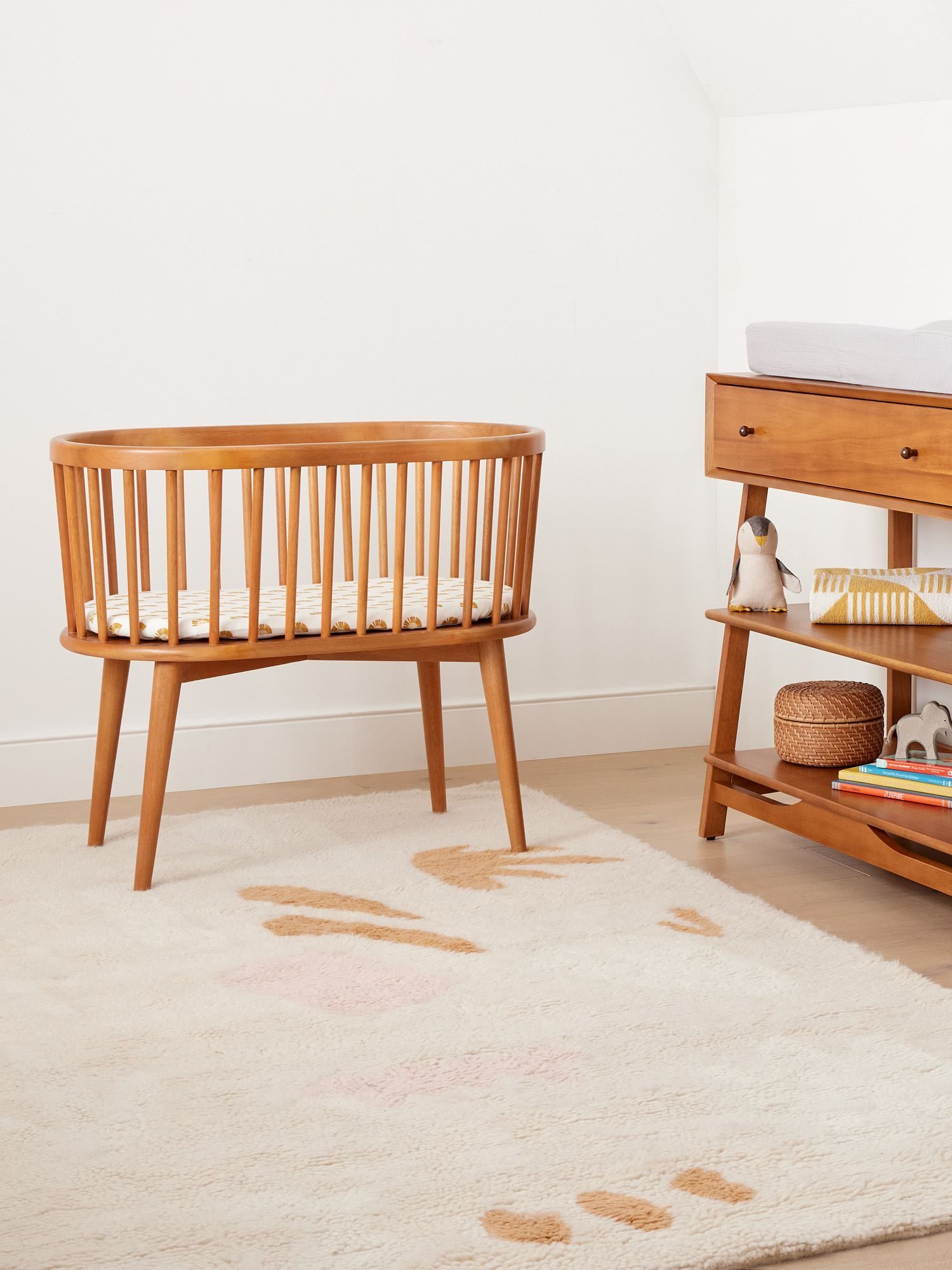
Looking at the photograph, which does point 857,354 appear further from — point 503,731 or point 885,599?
point 503,731

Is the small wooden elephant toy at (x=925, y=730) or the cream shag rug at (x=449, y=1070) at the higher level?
the small wooden elephant toy at (x=925, y=730)

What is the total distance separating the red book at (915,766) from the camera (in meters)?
2.11

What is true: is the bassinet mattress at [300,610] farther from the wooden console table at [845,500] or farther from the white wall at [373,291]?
the white wall at [373,291]

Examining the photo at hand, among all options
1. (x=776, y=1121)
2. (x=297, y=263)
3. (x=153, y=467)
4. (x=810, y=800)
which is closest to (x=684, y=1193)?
(x=776, y=1121)

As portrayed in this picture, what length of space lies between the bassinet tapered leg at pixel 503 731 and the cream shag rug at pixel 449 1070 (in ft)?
0.19

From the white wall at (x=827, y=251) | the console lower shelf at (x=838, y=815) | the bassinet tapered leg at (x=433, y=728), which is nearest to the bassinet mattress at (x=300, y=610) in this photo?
the bassinet tapered leg at (x=433, y=728)

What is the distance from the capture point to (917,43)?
7.95 feet

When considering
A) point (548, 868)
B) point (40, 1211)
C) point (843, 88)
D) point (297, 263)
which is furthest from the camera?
point (297, 263)

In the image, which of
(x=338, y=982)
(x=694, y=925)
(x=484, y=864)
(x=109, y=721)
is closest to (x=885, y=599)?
(x=694, y=925)

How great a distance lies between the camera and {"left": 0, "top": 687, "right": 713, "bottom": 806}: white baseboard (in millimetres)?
2789

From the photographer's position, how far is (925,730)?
222cm

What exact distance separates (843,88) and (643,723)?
4.37 feet

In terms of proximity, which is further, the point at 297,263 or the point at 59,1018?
the point at 297,263

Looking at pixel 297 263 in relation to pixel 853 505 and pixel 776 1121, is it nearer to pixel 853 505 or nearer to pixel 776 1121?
pixel 853 505
